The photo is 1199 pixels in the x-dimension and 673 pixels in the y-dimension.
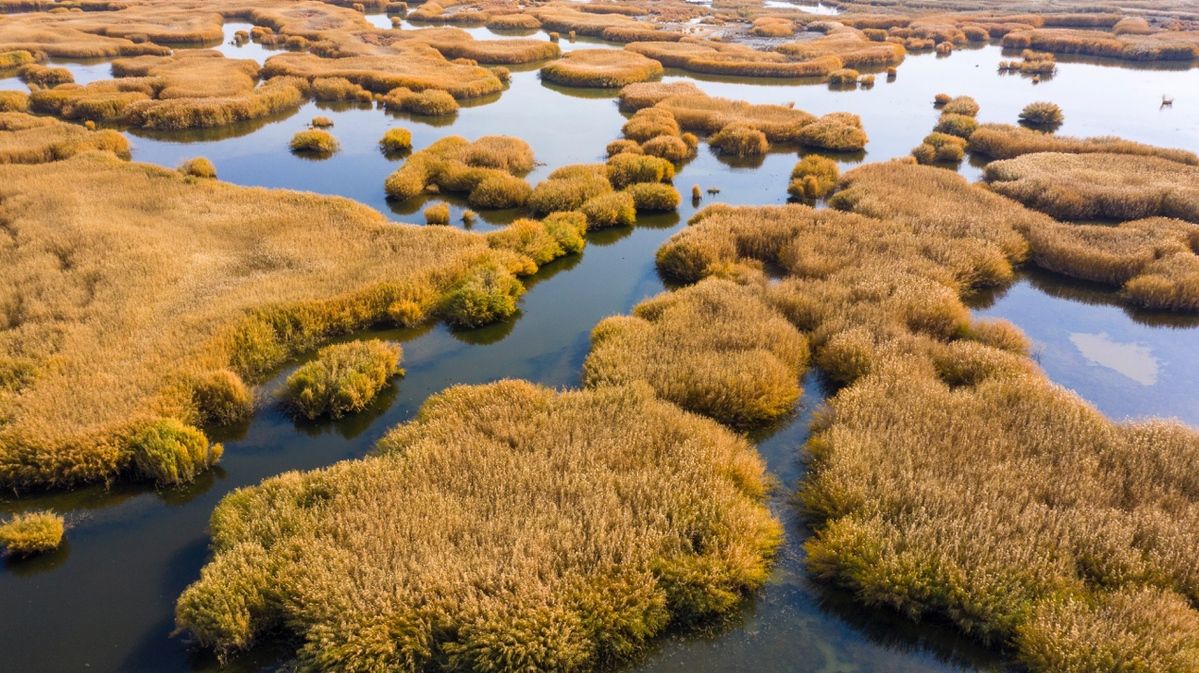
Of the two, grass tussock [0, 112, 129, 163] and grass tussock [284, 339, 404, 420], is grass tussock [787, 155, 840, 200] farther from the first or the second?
grass tussock [0, 112, 129, 163]

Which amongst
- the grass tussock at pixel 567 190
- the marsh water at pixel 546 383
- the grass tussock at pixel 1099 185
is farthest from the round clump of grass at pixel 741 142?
the grass tussock at pixel 1099 185

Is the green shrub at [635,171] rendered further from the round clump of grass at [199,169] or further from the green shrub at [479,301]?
the round clump of grass at [199,169]

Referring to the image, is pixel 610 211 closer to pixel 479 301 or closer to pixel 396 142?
pixel 479 301

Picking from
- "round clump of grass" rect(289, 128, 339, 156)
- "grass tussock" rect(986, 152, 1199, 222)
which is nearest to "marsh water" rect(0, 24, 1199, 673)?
"round clump of grass" rect(289, 128, 339, 156)

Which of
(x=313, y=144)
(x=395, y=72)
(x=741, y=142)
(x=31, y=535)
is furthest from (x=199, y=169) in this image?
(x=741, y=142)

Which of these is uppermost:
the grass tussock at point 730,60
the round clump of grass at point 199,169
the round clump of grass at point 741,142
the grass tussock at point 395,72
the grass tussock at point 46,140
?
the grass tussock at point 730,60

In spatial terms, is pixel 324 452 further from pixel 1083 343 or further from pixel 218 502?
pixel 1083 343

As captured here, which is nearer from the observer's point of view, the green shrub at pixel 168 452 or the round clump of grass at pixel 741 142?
the green shrub at pixel 168 452
